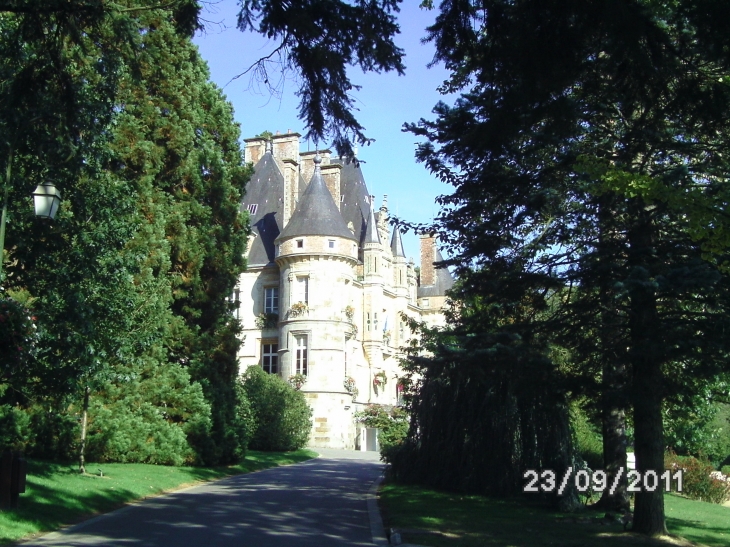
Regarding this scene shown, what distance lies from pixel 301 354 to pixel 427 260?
17.1 metres

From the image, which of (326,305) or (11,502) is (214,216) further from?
(326,305)

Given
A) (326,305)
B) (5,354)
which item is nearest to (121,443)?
(5,354)

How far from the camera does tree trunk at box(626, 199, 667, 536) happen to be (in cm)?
1001

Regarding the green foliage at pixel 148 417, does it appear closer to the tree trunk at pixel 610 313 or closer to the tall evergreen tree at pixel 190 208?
the tall evergreen tree at pixel 190 208

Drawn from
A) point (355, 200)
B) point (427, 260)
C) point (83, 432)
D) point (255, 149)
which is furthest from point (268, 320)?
point (83, 432)

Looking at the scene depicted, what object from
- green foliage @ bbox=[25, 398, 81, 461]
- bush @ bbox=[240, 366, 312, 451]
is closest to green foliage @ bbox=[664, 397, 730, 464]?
bush @ bbox=[240, 366, 312, 451]

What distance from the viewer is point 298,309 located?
43156 millimetres

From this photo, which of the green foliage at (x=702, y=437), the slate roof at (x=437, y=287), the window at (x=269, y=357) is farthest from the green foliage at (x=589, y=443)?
the slate roof at (x=437, y=287)

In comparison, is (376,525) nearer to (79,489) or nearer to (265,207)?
(79,489)

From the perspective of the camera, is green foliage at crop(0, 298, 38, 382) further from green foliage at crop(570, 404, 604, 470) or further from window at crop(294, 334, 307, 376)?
window at crop(294, 334, 307, 376)

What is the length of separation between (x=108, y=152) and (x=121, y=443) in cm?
730

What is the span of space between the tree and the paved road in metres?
4.37

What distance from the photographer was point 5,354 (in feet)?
33.4
